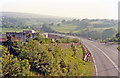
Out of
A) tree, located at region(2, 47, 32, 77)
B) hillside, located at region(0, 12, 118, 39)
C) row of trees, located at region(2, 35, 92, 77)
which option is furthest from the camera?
hillside, located at region(0, 12, 118, 39)

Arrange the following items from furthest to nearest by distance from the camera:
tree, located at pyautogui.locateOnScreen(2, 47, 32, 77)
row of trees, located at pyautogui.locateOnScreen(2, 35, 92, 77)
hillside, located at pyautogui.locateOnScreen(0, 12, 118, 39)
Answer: hillside, located at pyautogui.locateOnScreen(0, 12, 118, 39), row of trees, located at pyautogui.locateOnScreen(2, 35, 92, 77), tree, located at pyautogui.locateOnScreen(2, 47, 32, 77)

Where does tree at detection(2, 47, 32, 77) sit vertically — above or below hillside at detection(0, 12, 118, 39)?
below

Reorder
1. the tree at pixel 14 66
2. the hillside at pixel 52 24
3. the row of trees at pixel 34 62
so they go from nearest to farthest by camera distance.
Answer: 1. the tree at pixel 14 66
2. the row of trees at pixel 34 62
3. the hillside at pixel 52 24

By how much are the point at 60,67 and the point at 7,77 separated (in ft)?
8.87

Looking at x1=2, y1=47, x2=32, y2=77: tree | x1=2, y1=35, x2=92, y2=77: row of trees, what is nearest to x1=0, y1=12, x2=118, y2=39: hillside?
x1=2, y1=35, x2=92, y2=77: row of trees

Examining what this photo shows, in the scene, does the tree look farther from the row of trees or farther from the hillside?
the hillside

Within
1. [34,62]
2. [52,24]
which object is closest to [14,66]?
[34,62]

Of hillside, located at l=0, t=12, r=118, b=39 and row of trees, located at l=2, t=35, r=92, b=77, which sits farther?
hillside, located at l=0, t=12, r=118, b=39

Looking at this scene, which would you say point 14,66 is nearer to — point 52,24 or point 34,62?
point 34,62

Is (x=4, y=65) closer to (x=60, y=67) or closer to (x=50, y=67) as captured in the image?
(x=50, y=67)

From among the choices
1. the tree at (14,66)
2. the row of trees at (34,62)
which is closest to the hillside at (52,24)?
the row of trees at (34,62)

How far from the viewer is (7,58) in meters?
7.33

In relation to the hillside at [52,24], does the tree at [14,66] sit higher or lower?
lower

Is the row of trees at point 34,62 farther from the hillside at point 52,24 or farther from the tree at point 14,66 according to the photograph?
the hillside at point 52,24
